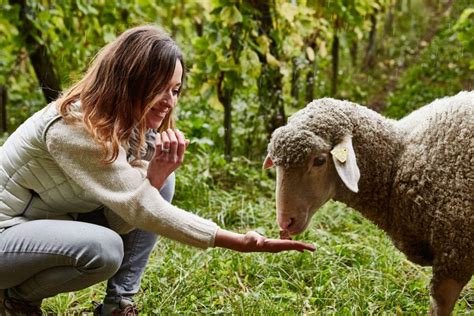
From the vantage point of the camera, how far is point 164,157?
1.96 metres

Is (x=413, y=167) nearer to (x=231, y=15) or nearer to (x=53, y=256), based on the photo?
(x=53, y=256)

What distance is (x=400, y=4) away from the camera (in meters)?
12.6

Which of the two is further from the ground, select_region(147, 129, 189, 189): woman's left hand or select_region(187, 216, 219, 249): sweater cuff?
select_region(147, 129, 189, 189): woman's left hand

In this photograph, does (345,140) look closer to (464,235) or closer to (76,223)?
(464,235)

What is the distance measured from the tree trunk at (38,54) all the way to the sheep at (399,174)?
3544mm

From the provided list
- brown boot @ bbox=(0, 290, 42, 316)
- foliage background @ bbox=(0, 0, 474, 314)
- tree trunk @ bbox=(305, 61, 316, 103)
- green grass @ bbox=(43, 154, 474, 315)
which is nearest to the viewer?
brown boot @ bbox=(0, 290, 42, 316)

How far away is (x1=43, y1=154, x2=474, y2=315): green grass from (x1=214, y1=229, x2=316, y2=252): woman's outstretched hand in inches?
23.4

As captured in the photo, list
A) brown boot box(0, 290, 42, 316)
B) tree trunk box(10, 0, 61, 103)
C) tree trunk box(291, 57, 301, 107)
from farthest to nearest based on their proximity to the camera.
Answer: tree trunk box(291, 57, 301, 107)
tree trunk box(10, 0, 61, 103)
brown boot box(0, 290, 42, 316)

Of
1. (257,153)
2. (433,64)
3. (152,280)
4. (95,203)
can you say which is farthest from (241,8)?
(433,64)

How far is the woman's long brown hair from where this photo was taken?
1.95 metres

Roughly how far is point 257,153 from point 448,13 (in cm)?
816

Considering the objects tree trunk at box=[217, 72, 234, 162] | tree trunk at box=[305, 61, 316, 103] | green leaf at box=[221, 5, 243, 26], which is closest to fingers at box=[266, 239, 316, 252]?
green leaf at box=[221, 5, 243, 26]

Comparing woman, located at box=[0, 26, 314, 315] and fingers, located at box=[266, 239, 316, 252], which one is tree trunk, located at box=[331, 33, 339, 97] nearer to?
woman, located at box=[0, 26, 314, 315]

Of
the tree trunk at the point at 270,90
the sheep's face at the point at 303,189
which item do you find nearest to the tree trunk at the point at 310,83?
the tree trunk at the point at 270,90
